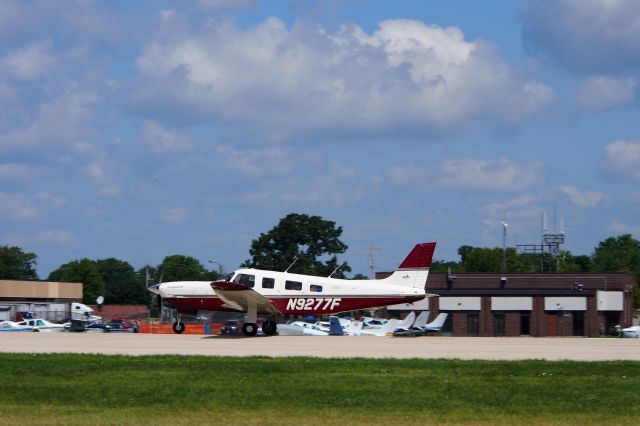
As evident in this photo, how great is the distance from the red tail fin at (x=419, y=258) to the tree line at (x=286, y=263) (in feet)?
51.0

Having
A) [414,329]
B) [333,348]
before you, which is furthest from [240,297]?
[414,329]

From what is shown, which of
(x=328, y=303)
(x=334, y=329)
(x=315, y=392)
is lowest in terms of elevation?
(x=315, y=392)

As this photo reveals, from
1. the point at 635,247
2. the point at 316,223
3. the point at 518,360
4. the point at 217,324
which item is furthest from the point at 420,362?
the point at 635,247

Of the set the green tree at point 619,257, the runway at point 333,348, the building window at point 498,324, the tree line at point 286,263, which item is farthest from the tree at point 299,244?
the green tree at point 619,257

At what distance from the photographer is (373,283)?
37.8m

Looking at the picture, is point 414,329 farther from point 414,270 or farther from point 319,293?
point 319,293

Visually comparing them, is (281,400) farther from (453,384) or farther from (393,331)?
(393,331)

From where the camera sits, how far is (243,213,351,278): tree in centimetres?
8700

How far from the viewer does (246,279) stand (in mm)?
37094

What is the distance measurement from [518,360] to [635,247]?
182595 mm

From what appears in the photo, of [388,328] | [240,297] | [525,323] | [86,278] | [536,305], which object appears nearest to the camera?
[240,297]

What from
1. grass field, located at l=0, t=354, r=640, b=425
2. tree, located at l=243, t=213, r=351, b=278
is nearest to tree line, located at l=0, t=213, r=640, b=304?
tree, located at l=243, t=213, r=351, b=278

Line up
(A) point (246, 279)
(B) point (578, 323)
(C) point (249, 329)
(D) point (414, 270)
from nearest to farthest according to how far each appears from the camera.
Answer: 1. (A) point (246, 279)
2. (C) point (249, 329)
3. (D) point (414, 270)
4. (B) point (578, 323)

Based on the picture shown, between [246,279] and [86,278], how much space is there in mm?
95127
